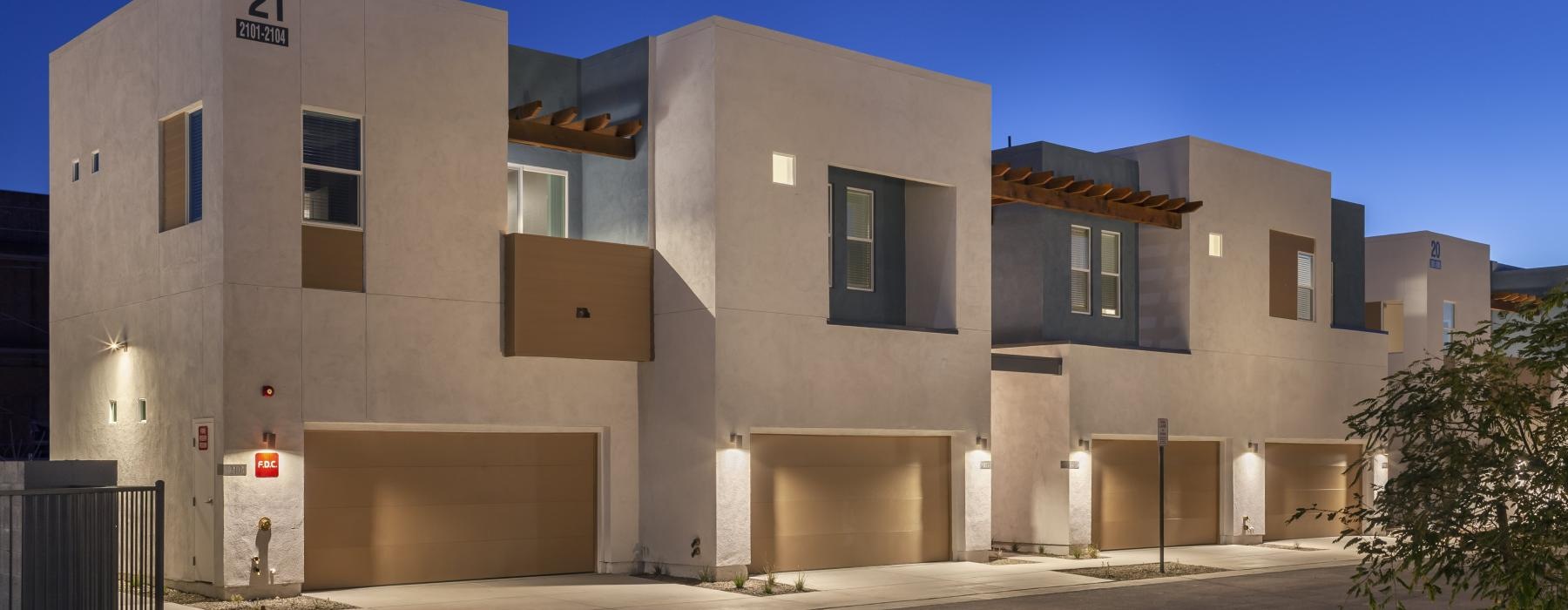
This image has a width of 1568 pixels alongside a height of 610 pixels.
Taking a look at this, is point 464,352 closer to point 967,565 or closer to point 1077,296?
point 967,565

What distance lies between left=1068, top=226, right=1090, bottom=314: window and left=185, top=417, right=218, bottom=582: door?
15996 mm

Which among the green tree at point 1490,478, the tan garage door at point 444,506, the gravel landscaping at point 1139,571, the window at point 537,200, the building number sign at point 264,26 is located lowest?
the gravel landscaping at point 1139,571

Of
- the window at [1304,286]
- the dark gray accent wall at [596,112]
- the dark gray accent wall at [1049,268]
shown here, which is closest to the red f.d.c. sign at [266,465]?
the dark gray accent wall at [596,112]

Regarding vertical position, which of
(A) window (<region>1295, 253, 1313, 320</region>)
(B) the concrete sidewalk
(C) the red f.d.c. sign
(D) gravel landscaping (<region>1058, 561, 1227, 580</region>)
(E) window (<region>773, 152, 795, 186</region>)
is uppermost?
(E) window (<region>773, 152, 795, 186</region>)

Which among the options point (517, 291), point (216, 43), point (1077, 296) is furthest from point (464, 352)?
point (1077, 296)

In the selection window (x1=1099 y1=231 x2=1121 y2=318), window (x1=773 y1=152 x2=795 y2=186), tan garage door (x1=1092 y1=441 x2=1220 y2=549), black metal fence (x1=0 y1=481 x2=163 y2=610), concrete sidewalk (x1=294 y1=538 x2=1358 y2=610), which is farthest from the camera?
window (x1=1099 y1=231 x2=1121 y2=318)

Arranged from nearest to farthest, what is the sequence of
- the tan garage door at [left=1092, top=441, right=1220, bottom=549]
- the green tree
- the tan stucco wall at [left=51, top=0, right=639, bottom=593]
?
the green tree → the tan stucco wall at [left=51, top=0, right=639, bottom=593] → the tan garage door at [left=1092, top=441, right=1220, bottom=549]

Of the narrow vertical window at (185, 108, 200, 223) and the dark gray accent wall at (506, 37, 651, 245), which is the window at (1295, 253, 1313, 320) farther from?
the narrow vertical window at (185, 108, 200, 223)

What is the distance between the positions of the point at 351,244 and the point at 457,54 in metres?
3.03

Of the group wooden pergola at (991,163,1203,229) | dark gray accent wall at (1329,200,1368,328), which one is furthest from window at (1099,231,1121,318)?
dark gray accent wall at (1329,200,1368,328)

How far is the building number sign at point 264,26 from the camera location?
1856 centimetres

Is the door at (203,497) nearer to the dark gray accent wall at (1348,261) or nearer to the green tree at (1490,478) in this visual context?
the green tree at (1490,478)

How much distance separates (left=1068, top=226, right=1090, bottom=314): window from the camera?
2839cm

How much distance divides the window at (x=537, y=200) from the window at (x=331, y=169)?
3.01 metres
